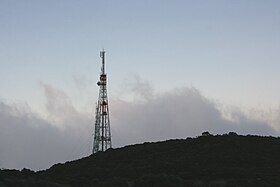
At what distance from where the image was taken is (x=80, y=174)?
1848 inches

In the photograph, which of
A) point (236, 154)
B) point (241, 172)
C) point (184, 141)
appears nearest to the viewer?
point (241, 172)

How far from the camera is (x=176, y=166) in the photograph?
160 feet

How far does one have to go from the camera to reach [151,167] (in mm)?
48719

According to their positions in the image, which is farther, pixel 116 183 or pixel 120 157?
pixel 120 157

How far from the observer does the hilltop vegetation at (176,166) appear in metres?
40.4

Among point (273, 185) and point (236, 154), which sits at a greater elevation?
point (236, 154)

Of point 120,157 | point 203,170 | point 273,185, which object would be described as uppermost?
point 120,157

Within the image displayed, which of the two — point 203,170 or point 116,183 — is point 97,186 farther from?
point 203,170

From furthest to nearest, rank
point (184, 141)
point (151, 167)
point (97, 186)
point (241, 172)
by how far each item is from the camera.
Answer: point (184, 141) → point (151, 167) → point (241, 172) → point (97, 186)

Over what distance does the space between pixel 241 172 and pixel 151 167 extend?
844 centimetres

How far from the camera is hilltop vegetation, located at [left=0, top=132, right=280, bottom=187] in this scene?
4041cm

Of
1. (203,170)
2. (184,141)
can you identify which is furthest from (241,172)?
(184,141)

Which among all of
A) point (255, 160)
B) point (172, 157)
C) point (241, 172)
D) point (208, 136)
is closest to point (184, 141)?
point (208, 136)

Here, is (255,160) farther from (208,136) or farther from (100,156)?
(100,156)
